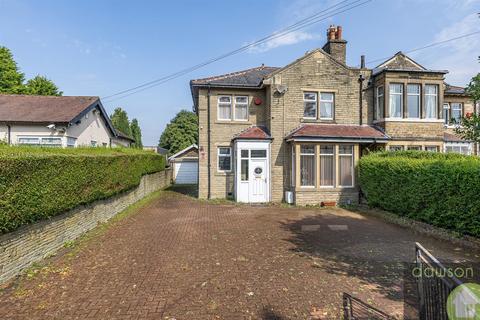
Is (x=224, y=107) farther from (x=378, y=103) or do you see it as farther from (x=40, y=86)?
(x=40, y=86)

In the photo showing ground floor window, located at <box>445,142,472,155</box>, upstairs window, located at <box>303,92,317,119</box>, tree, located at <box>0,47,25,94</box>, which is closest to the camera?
upstairs window, located at <box>303,92,317,119</box>

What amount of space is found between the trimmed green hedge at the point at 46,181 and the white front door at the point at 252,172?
625 cm

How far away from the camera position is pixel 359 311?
404cm

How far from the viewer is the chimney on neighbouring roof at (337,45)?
1636 centimetres

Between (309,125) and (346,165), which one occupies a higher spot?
(309,125)

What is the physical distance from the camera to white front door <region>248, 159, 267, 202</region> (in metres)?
14.7

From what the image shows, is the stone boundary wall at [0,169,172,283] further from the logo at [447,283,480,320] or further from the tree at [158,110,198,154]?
the tree at [158,110,198,154]

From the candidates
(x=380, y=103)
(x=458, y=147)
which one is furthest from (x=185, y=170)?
(x=458, y=147)

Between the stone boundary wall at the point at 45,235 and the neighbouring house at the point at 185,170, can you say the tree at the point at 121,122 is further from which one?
the stone boundary wall at the point at 45,235

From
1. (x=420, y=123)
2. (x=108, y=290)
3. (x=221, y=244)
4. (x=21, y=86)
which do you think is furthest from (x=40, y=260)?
(x=21, y=86)

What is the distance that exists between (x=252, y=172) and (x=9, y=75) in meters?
34.4

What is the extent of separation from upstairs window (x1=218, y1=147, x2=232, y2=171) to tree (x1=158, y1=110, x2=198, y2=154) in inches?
1639

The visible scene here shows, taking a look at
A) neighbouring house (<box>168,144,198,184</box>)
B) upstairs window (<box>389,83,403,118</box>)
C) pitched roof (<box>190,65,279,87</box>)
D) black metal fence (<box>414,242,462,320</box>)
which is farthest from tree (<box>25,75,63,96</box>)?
black metal fence (<box>414,242,462,320</box>)

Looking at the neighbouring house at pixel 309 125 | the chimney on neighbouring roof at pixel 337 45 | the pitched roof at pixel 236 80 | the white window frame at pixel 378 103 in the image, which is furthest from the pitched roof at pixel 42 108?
the white window frame at pixel 378 103
